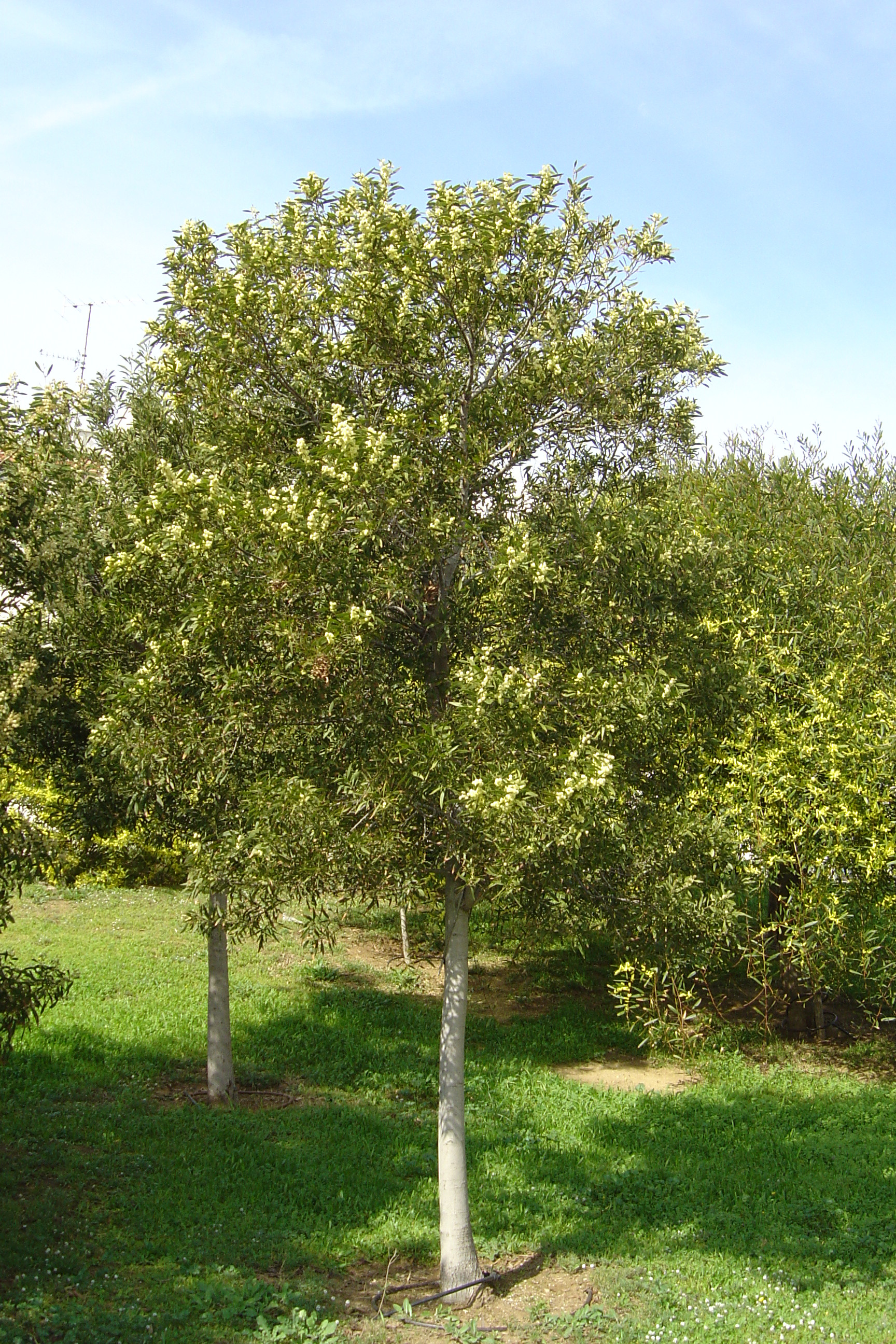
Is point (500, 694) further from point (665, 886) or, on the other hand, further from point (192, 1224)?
point (192, 1224)

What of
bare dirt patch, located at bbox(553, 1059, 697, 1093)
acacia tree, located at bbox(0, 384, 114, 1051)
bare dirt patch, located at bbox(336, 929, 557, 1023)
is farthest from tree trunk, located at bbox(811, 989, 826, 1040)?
acacia tree, located at bbox(0, 384, 114, 1051)

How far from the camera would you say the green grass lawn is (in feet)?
28.9

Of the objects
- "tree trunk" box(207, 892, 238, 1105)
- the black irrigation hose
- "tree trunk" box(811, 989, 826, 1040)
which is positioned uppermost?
"tree trunk" box(207, 892, 238, 1105)

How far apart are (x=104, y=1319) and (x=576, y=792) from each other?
5.28 m

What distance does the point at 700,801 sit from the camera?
51.8 ft

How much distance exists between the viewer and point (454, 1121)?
9.19 meters

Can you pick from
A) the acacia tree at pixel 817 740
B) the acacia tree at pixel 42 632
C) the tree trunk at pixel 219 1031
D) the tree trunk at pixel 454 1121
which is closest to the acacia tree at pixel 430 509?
the tree trunk at pixel 454 1121

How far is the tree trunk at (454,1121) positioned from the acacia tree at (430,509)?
2 cm

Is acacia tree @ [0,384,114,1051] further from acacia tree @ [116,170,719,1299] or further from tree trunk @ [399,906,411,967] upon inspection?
tree trunk @ [399,906,411,967]

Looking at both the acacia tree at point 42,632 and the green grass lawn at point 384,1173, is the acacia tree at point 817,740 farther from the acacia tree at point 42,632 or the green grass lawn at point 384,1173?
the acacia tree at point 42,632

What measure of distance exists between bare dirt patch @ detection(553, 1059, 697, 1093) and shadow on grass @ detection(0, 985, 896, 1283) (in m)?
0.55

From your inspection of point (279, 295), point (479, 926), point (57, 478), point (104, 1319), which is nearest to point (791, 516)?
point (479, 926)

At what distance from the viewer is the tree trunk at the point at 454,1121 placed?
9125mm

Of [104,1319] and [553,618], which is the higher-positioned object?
[553,618]
